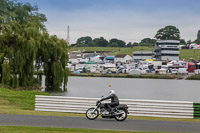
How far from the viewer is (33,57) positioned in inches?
2023

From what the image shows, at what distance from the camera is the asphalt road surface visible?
16797 millimetres

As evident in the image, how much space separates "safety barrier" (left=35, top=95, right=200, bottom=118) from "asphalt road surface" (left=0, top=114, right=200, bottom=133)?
2.40 m

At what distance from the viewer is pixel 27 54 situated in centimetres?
5056

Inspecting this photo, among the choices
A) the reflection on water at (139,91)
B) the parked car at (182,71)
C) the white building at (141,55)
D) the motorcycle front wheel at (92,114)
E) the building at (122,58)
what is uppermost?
the white building at (141,55)

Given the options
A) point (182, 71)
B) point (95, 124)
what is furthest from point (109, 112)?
point (182, 71)

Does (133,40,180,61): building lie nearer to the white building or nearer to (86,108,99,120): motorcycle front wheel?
the white building

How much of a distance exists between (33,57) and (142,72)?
273 ft

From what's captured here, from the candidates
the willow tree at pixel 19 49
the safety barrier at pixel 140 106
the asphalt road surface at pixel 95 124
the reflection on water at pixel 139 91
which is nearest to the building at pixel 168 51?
the reflection on water at pixel 139 91

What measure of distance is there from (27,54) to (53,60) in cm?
628

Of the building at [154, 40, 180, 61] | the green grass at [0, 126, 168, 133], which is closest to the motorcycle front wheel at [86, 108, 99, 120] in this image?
the green grass at [0, 126, 168, 133]

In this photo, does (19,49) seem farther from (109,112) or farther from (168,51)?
(168,51)

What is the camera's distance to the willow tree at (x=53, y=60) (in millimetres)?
54719

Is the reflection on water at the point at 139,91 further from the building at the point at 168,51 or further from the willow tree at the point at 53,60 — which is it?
the building at the point at 168,51

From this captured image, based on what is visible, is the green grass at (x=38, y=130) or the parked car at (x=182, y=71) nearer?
the green grass at (x=38, y=130)
